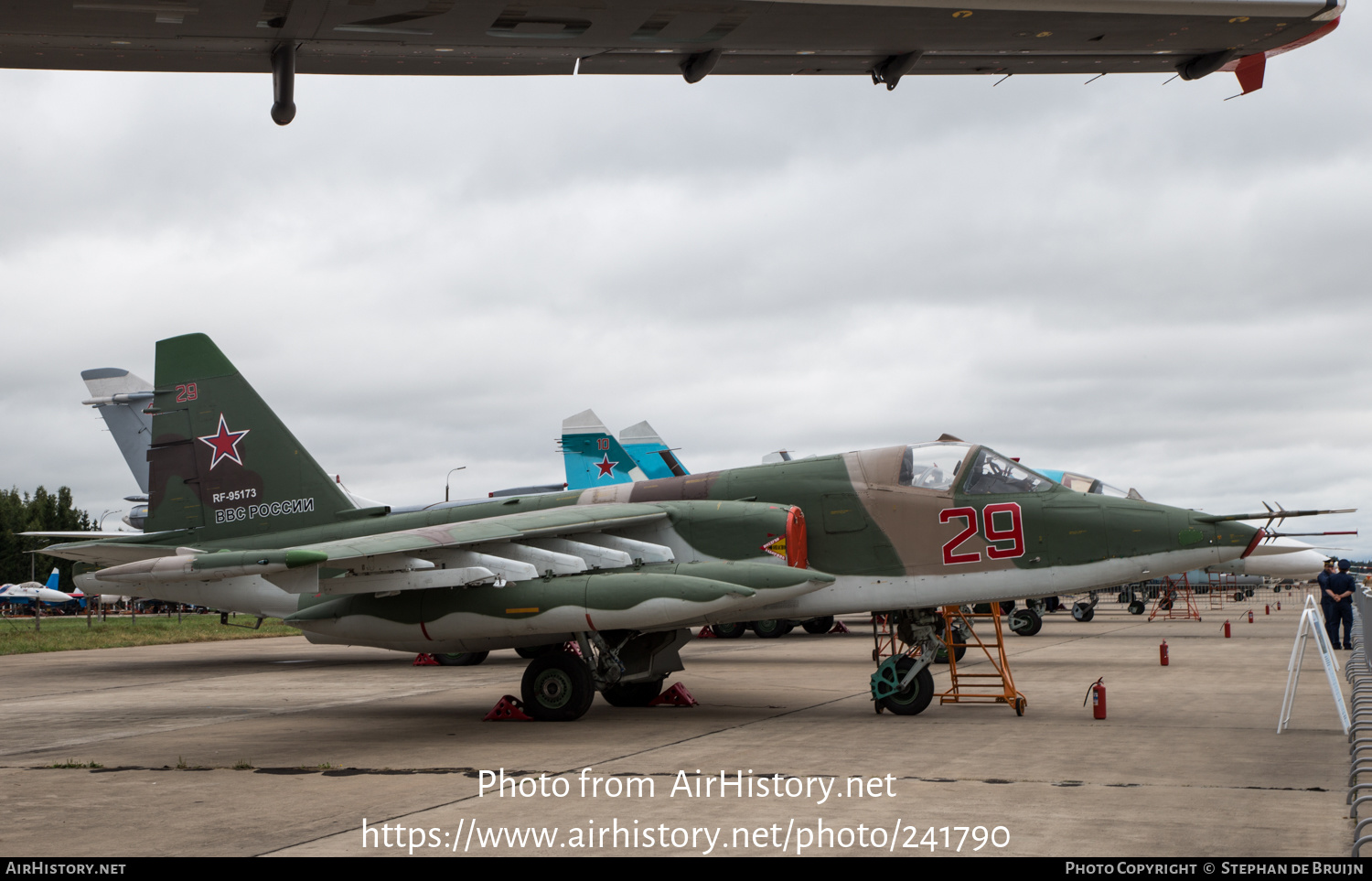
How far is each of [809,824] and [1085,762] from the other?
3311 millimetres

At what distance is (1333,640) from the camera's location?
2339cm

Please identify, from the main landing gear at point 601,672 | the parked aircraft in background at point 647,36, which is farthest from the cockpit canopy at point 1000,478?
the parked aircraft in background at point 647,36

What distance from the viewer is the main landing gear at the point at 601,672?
11.9 m

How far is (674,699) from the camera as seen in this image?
13461 millimetres

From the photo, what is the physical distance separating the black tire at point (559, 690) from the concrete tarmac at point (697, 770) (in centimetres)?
18

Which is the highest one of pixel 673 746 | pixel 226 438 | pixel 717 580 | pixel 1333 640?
pixel 226 438

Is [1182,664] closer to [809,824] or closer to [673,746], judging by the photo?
[673,746]

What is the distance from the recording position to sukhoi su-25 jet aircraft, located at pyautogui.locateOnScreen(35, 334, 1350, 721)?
35.9 feet

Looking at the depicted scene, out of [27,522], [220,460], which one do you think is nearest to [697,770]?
[220,460]

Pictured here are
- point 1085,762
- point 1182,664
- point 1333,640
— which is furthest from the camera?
point 1333,640

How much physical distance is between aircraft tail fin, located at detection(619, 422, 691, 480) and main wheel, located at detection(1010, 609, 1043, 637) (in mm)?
10608

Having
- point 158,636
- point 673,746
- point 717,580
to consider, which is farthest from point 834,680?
point 158,636

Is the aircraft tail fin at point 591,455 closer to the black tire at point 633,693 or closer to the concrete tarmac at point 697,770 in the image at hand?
the concrete tarmac at point 697,770

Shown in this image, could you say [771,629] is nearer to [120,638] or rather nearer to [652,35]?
[120,638]
